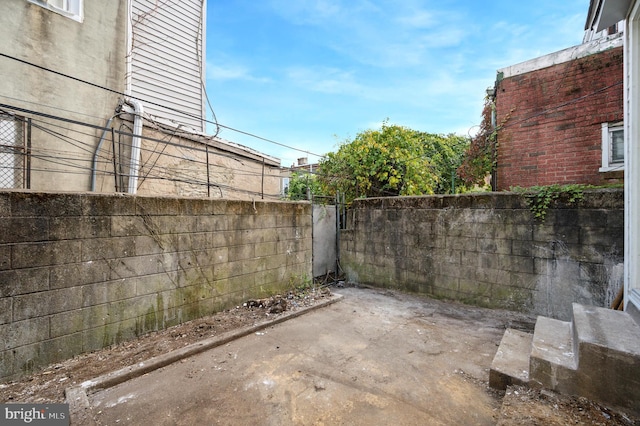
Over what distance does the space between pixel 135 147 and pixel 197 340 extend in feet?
12.3

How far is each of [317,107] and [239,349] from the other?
356 inches

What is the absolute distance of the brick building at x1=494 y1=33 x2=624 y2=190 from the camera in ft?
15.2

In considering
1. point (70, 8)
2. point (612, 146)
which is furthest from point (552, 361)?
point (70, 8)

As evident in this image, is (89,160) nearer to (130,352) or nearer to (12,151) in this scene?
(12,151)

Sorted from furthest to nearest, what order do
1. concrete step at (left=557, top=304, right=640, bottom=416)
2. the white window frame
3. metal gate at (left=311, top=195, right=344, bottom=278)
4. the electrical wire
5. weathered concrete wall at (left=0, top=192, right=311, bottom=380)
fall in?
metal gate at (left=311, top=195, right=344, bottom=278)
the white window frame
the electrical wire
weathered concrete wall at (left=0, top=192, right=311, bottom=380)
concrete step at (left=557, top=304, right=640, bottom=416)

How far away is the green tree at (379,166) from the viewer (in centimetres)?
698

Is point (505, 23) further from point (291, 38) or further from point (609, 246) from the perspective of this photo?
point (291, 38)

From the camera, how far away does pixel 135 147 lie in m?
5.21

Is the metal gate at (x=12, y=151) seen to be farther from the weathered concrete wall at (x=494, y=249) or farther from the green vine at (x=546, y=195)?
the green vine at (x=546, y=195)

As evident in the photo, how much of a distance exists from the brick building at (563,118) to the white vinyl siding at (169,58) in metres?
6.49

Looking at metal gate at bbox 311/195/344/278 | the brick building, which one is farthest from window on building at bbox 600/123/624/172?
metal gate at bbox 311/195/344/278

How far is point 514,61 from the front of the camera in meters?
5.65

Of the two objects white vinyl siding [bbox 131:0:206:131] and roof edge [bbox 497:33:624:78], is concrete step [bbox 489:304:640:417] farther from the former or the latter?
white vinyl siding [bbox 131:0:206:131]

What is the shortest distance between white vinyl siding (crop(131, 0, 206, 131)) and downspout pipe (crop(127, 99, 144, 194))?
21.6 inches
